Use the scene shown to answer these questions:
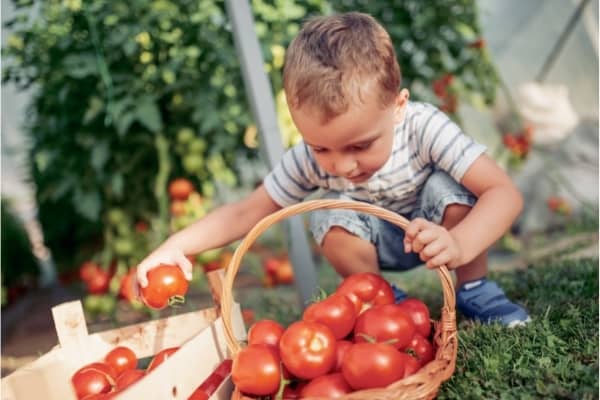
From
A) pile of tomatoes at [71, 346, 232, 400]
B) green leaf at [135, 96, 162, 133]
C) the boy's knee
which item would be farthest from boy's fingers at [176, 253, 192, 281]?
green leaf at [135, 96, 162, 133]

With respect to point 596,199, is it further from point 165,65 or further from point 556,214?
point 165,65

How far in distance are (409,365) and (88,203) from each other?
224 centimetres

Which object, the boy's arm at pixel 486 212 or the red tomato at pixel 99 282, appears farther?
the red tomato at pixel 99 282

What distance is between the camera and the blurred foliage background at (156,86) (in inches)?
125

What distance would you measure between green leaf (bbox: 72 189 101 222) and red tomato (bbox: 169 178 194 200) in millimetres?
406

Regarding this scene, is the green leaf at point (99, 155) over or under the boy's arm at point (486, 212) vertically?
over

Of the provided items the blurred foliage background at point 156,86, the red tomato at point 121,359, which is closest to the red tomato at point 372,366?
the red tomato at point 121,359

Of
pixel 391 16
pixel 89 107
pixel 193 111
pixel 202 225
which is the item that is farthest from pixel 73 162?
pixel 391 16

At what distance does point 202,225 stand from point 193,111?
1.44 metres

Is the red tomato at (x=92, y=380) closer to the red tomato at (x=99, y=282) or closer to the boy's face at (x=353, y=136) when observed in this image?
the boy's face at (x=353, y=136)

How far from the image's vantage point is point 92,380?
183 cm

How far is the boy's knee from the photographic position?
6.80ft

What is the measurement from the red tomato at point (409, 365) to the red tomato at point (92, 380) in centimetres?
82

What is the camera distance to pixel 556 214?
4379mm
